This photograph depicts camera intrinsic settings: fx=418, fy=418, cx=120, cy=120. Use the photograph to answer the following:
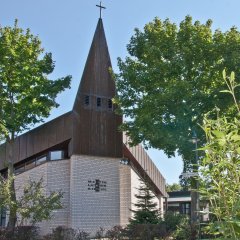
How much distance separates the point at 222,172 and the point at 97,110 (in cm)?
2311

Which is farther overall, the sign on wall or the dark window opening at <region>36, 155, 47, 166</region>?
the dark window opening at <region>36, 155, 47, 166</region>

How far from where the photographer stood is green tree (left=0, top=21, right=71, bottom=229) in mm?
23359

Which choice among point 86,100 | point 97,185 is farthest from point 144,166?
point 86,100

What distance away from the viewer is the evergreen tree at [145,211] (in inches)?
862

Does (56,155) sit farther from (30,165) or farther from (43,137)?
(30,165)

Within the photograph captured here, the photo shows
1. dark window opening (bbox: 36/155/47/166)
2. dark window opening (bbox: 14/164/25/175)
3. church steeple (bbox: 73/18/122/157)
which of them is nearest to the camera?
church steeple (bbox: 73/18/122/157)

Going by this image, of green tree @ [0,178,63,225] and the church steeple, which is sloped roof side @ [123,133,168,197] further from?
green tree @ [0,178,63,225]

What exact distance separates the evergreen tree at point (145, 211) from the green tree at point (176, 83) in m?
2.69

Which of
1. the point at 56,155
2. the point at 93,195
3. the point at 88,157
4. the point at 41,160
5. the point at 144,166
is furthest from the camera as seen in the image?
the point at 144,166

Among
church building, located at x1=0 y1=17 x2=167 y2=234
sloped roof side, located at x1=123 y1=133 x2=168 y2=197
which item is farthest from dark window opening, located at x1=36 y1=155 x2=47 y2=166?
sloped roof side, located at x1=123 y1=133 x2=168 y2=197

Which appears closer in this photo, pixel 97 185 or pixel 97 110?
pixel 97 185

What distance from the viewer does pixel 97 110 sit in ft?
83.4

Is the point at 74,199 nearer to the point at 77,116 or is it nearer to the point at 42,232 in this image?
the point at 42,232

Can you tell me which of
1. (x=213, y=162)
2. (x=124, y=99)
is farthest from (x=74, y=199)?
(x=213, y=162)
